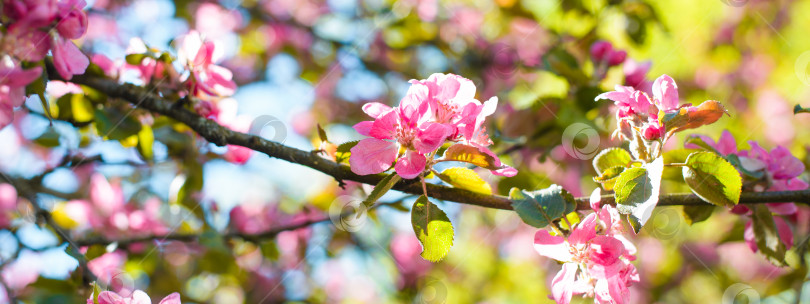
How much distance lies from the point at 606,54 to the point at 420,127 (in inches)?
36.8

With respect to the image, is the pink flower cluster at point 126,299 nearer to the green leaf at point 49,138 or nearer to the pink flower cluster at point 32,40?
the pink flower cluster at point 32,40

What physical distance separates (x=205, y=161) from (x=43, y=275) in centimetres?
47

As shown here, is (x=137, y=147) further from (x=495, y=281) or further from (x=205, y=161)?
(x=495, y=281)

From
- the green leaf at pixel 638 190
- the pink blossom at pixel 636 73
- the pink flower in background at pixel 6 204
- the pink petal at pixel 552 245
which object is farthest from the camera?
the pink flower in background at pixel 6 204

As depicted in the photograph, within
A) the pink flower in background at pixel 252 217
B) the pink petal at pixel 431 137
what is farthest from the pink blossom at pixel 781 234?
the pink flower in background at pixel 252 217

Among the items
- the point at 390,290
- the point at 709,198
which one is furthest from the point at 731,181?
the point at 390,290

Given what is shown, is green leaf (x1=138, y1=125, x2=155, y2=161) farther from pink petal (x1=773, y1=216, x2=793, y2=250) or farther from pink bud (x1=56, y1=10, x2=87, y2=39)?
pink petal (x1=773, y1=216, x2=793, y2=250)

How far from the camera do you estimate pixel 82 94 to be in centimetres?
120

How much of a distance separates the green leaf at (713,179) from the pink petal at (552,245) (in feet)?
0.67

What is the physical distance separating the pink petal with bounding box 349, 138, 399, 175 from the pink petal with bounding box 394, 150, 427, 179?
0.08ft

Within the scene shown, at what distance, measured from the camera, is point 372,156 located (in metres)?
0.82

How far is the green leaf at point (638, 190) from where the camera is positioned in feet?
2.46

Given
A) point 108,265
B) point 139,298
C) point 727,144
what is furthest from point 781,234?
point 108,265

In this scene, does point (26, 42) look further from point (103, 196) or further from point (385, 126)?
point (103, 196)
